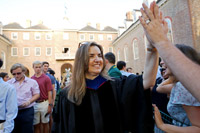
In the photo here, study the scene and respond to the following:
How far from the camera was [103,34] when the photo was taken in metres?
29.2

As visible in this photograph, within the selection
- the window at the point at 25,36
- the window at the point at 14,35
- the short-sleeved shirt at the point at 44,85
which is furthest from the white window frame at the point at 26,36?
the short-sleeved shirt at the point at 44,85

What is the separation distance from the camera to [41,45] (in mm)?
26203

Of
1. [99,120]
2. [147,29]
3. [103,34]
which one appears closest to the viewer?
[147,29]

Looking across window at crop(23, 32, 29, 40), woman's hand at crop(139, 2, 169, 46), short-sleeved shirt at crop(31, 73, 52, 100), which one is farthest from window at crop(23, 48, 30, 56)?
woman's hand at crop(139, 2, 169, 46)

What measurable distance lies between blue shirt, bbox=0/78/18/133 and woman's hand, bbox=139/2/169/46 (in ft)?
9.04

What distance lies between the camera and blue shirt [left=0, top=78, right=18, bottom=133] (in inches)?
94.8

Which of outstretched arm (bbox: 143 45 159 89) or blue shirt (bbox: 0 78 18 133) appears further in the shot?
blue shirt (bbox: 0 78 18 133)

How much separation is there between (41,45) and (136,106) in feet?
91.3

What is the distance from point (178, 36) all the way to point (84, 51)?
35.7ft

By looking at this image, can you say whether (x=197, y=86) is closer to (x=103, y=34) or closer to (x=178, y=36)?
(x=178, y=36)

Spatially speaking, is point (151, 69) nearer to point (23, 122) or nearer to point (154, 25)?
point (154, 25)

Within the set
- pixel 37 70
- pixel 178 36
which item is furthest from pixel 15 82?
pixel 178 36

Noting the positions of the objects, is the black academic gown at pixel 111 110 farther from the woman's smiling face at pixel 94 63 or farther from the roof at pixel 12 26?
the roof at pixel 12 26

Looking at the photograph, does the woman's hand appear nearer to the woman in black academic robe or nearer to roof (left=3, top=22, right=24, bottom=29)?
the woman in black academic robe
